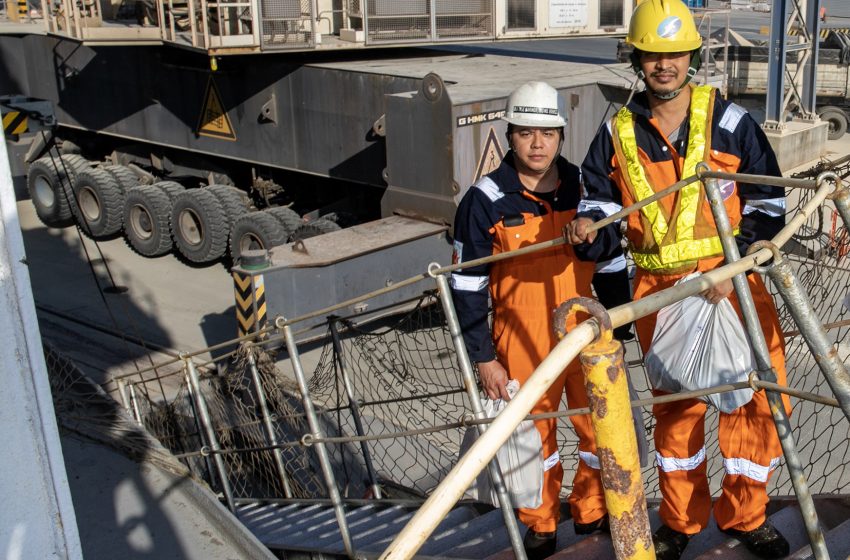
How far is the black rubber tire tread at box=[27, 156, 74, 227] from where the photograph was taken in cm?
1348

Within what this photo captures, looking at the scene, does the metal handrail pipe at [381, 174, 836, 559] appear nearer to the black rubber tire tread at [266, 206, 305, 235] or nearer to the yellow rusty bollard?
the yellow rusty bollard

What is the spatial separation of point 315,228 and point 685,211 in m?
7.02

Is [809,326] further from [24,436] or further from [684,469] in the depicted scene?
[24,436]

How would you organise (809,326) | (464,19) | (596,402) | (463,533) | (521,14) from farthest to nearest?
(521,14), (464,19), (463,533), (809,326), (596,402)

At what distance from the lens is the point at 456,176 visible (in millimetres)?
8859

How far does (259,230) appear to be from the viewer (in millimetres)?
10664

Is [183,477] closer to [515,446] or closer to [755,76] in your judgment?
[515,446]

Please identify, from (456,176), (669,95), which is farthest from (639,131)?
(456,176)

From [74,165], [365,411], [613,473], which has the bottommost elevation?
[365,411]

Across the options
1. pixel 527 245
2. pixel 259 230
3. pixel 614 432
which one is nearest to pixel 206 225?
pixel 259 230

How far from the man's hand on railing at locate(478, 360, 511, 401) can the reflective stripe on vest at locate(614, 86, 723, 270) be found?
71 cm

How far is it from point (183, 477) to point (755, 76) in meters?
20.6

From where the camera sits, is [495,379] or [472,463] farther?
[495,379]

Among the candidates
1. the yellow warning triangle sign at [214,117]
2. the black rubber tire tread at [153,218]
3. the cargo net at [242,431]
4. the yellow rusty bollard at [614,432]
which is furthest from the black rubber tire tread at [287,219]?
the yellow rusty bollard at [614,432]
